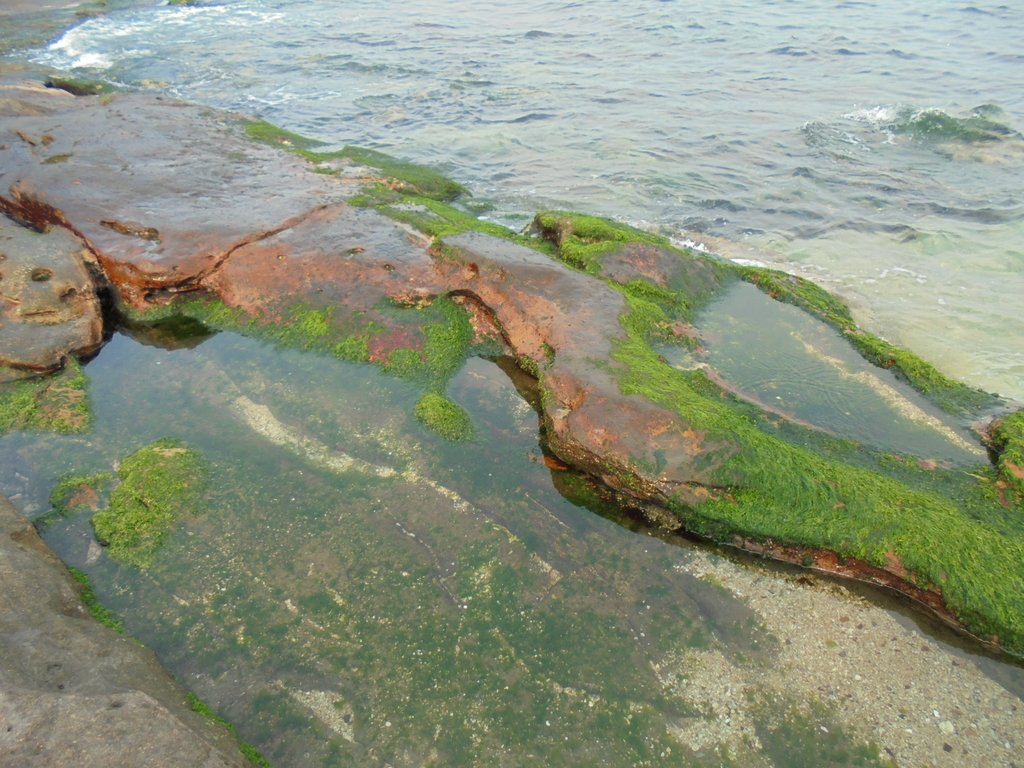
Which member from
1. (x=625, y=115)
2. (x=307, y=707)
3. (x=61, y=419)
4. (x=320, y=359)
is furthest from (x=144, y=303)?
(x=625, y=115)

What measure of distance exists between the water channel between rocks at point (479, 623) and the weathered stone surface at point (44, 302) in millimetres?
1114

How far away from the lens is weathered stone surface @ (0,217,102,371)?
265 inches

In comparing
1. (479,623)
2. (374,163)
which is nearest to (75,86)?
(374,163)

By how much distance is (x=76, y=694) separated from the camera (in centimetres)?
353

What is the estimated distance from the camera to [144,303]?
7.65m

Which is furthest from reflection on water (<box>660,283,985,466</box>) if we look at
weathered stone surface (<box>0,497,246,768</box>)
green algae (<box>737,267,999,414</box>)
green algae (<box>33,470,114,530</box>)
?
green algae (<box>33,470,114,530</box>)

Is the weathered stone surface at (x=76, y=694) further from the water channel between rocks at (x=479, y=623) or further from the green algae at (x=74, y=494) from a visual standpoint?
the green algae at (x=74, y=494)

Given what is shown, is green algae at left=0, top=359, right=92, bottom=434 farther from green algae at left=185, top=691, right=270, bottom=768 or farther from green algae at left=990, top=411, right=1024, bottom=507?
green algae at left=990, top=411, right=1024, bottom=507

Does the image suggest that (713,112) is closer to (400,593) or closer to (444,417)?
(444,417)

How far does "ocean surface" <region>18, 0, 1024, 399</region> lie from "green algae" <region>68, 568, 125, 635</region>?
26.4ft

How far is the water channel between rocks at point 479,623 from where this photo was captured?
4.12 metres

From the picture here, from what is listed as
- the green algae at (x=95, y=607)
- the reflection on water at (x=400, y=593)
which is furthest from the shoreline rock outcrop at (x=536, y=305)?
the green algae at (x=95, y=607)

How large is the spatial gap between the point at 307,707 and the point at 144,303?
18.1 ft

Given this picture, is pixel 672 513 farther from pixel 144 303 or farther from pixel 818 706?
pixel 144 303
